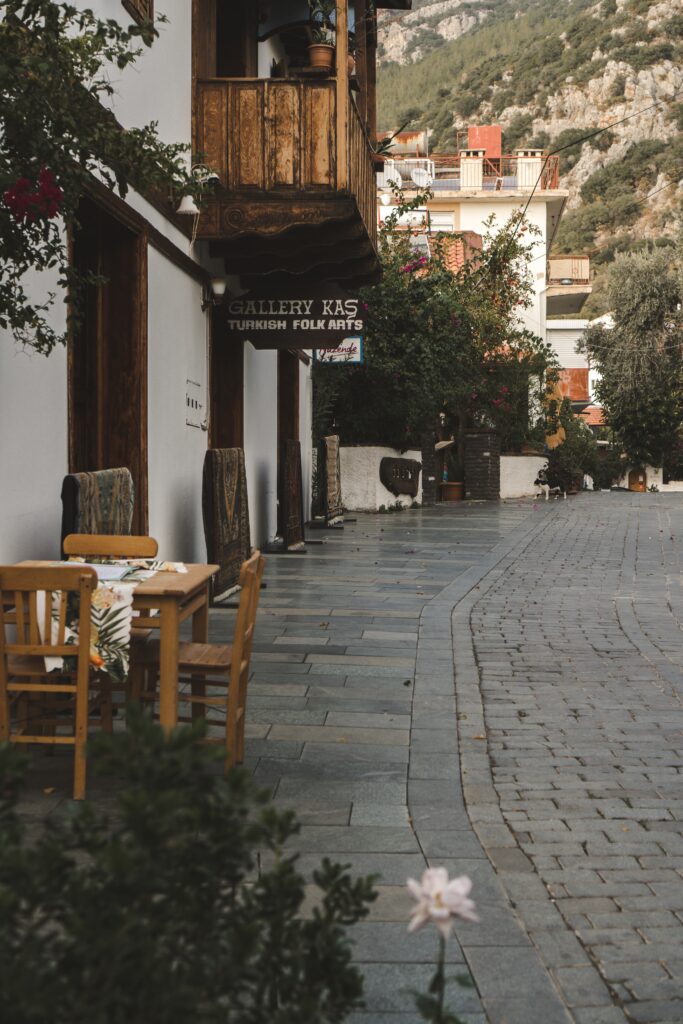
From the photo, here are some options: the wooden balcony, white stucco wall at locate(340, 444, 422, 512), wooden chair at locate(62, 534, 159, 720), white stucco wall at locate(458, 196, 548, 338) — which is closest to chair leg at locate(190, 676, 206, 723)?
wooden chair at locate(62, 534, 159, 720)

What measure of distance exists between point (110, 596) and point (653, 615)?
6584 millimetres

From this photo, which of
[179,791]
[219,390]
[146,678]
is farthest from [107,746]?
[219,390]

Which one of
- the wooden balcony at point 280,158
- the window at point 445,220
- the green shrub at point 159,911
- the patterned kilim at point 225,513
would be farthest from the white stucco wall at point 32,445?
the window at point 445,220

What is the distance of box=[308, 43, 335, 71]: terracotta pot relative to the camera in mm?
11484

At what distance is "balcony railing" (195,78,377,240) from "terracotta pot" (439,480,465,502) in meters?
20.5

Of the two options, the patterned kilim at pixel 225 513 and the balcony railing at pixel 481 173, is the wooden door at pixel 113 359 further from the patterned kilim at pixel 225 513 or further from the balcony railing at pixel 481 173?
the balcony railing at pixel 481 173

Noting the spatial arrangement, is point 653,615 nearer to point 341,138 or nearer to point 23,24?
point 341,138

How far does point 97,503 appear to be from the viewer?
704 cm

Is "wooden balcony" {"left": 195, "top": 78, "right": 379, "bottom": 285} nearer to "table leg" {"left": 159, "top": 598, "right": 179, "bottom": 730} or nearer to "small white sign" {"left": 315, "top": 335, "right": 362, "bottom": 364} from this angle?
"table leg" {"left": 159, "top": 598, "right": 179, "bottom": 730}

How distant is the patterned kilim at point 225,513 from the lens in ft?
35.1

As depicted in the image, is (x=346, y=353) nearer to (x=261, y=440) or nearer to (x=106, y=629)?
(x=261, y=440)

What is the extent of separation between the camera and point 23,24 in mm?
4441

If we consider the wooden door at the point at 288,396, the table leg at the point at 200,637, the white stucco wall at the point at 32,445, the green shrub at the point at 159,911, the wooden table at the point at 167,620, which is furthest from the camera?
the wooden door at the point at 288,396

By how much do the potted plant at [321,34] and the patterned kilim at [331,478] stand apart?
23.4ft
